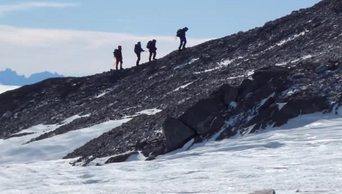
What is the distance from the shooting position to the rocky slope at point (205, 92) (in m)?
21.2

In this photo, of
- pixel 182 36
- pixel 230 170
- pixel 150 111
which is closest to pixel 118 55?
pixel 182 36

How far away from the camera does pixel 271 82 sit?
2231 centimetres

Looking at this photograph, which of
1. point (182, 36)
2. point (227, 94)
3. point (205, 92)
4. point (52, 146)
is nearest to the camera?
point (227, 94)

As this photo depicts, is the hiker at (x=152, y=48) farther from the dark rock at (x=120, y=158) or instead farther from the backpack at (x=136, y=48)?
the dark rock at (x=120, y=158)

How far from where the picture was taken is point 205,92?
27250mm

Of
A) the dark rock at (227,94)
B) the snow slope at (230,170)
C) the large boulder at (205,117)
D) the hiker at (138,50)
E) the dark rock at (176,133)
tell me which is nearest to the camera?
the snow slope at (230,170)

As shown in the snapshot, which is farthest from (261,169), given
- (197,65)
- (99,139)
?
(197,65)

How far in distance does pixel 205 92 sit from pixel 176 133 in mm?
6229

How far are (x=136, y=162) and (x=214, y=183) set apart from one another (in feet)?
16.9

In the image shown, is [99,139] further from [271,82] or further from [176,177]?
[176,177]

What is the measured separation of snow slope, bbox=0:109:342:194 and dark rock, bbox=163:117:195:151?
A: 0.69m

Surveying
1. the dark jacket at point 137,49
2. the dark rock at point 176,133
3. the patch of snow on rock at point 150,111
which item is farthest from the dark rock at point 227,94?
the dark jacket at point 137,49

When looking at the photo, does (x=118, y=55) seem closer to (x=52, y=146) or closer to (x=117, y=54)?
(x=117, y=54)

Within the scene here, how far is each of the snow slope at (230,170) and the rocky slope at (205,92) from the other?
1.02 metres
